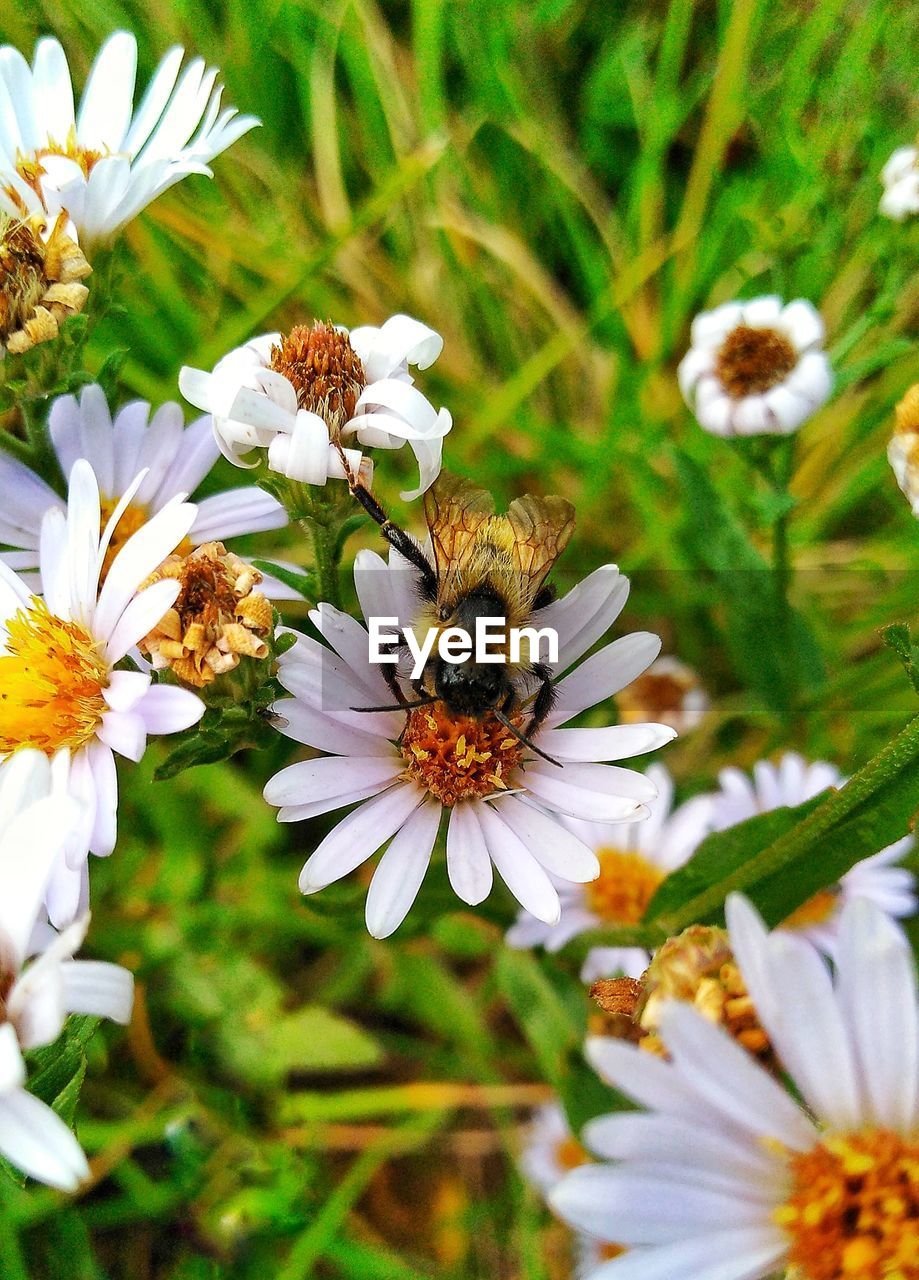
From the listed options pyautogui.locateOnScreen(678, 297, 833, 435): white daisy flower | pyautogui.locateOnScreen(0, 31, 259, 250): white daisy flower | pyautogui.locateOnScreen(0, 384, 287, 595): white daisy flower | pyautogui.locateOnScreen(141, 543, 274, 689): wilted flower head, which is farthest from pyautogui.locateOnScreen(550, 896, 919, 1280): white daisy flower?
pyautogui.locateOnScreen(0, 31, 259, 250): white daisy flower

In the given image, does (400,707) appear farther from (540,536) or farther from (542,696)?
(540,536)

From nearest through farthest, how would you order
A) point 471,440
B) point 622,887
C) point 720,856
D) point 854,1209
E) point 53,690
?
point 854,1209, point 53,690, point 720,856, point 622,887, point 471,440

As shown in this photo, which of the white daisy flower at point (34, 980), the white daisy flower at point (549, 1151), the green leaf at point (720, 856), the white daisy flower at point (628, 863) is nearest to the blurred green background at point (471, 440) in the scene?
the white daisy flower at point (549, 1151)

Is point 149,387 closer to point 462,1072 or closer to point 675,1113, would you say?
point 462,1072

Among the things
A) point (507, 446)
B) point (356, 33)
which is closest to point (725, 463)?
point (507, 446)

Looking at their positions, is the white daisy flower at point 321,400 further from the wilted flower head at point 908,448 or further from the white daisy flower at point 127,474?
the wilted flower head at point 908,448

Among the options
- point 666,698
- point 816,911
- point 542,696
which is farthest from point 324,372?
point 666,698
